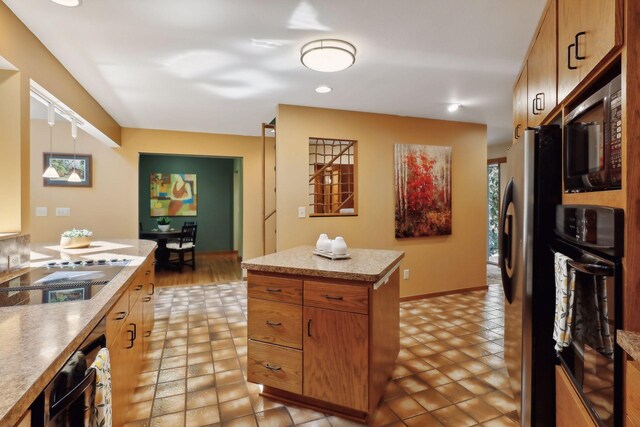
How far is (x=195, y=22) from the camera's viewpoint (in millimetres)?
2041

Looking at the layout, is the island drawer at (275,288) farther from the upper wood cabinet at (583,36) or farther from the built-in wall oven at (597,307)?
the upper wood cabinet at (583,36)

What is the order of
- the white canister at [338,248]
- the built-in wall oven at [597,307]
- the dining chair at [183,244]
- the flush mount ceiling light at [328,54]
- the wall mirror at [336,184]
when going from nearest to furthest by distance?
the built-in wall oven at [597,307], the white canister at [338,248], the flush mount ceiling light at [328,54], the wall mirror at [336,184], the dining chair at [183,244]

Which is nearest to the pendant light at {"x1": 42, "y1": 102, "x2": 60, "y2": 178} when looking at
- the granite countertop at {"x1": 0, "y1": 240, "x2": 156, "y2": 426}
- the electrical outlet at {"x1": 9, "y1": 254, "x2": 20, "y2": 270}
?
the electrical outlet at {"x1": 9, "y1": 254, "x2": 20, "y2": 270}

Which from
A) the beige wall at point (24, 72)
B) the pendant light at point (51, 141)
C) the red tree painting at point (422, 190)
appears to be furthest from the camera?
the red tree painting at point (422, 190)

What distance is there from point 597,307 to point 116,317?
186 centimetres

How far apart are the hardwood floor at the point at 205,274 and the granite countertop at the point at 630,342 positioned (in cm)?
502

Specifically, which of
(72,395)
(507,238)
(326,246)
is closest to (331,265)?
(326,246)

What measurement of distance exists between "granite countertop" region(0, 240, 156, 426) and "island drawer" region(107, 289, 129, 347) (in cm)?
7

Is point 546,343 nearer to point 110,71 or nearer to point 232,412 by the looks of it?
point 232,412

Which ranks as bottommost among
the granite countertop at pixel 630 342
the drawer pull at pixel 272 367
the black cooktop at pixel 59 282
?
the drawer pull at pixel 272 367

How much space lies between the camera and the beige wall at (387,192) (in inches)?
147

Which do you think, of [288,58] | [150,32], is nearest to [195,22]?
[150,32]

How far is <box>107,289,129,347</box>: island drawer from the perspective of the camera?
1.40m

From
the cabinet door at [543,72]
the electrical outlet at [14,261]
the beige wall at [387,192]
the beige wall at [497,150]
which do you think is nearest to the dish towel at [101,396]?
the electrical outlet at [14,261]
